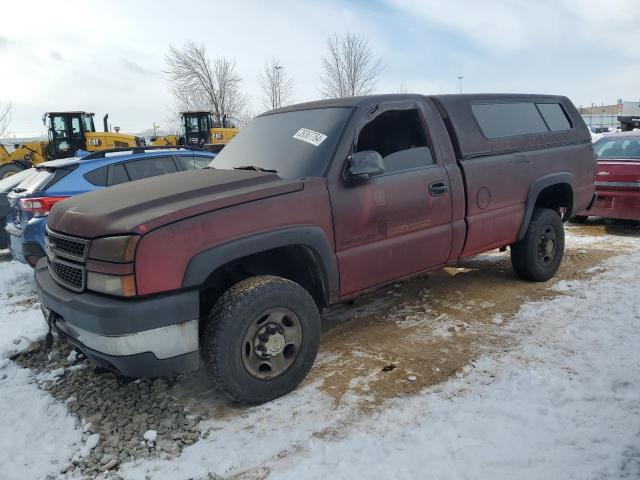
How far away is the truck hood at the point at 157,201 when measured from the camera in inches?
106

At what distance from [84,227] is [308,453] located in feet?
6.00

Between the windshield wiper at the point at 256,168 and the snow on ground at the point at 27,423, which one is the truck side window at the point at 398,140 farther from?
the snow on ground at the point at 27,423

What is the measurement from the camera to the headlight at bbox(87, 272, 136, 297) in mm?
2578

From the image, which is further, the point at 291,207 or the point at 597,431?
the point at 291,207

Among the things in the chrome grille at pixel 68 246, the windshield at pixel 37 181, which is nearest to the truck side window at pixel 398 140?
the chrome grille at pixel 68 246

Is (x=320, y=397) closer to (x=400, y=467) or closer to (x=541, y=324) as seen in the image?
(x=400, y=467)

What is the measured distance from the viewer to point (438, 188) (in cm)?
390

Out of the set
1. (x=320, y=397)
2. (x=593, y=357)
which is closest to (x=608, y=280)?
(x=593, y=357)

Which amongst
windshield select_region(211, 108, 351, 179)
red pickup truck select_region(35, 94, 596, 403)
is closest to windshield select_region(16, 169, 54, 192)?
red pickup truck select_region(35, 94, 596, 403)

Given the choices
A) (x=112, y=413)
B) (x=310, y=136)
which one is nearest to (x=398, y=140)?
(x=310, y=136)

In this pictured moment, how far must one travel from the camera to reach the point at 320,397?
315cm

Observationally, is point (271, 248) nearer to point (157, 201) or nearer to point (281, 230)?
point (281, 230)

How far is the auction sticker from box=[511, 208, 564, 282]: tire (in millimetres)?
2609

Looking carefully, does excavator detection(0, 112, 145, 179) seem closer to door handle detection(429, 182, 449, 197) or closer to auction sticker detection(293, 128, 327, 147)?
auction sticker detection(293, 128, 327, 147)
